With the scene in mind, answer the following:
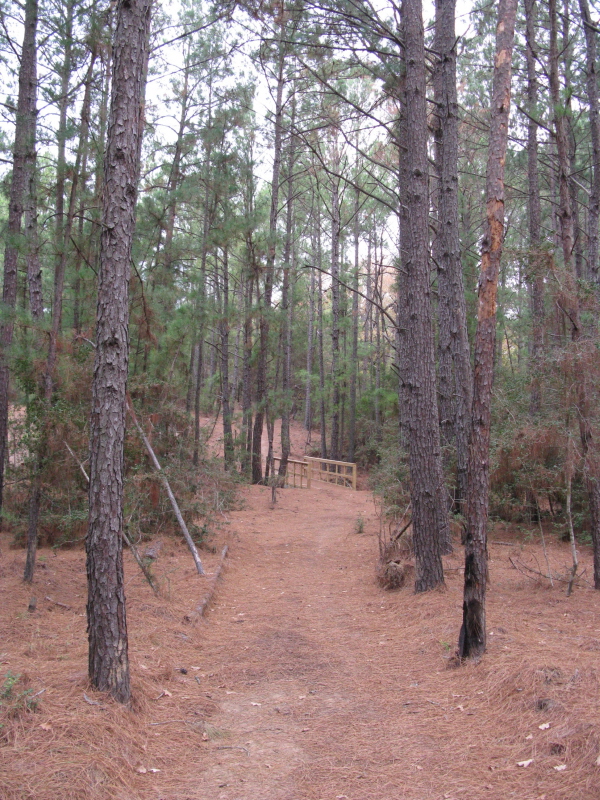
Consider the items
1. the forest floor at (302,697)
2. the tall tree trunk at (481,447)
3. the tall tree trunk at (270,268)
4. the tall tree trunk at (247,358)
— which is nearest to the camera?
the forest floor at (302,697)

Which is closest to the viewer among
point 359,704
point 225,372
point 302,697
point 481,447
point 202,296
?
point 359,704

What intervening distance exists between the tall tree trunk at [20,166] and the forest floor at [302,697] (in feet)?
6.52

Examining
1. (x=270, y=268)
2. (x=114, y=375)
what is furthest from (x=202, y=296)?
(x=114, y=375)

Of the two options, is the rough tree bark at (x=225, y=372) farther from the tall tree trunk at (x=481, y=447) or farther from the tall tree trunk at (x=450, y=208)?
the tall tree trunk at (x=481, y=447)

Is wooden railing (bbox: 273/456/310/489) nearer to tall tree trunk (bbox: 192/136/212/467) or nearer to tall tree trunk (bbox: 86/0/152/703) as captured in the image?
tall tree trunk (bbox: 192/136/212/467)

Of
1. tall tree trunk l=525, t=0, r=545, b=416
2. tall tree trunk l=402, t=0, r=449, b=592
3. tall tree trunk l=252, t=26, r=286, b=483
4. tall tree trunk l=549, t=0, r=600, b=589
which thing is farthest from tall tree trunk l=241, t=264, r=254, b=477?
tall tree trunk l=549, t=0, r=600, b=589

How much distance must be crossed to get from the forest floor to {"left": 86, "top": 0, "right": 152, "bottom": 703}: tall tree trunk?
1.29ft

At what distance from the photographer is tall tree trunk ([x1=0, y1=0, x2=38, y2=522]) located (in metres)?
7.08

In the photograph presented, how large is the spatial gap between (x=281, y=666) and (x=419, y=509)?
95.6 inches

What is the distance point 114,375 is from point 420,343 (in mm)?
3869

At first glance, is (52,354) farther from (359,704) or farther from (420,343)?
(359,704)

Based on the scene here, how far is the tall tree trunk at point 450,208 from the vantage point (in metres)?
8.34

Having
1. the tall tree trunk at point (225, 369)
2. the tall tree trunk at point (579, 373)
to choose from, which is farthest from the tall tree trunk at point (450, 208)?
the tall tree trunk at point (225, 369)

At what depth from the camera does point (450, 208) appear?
8.44 m
